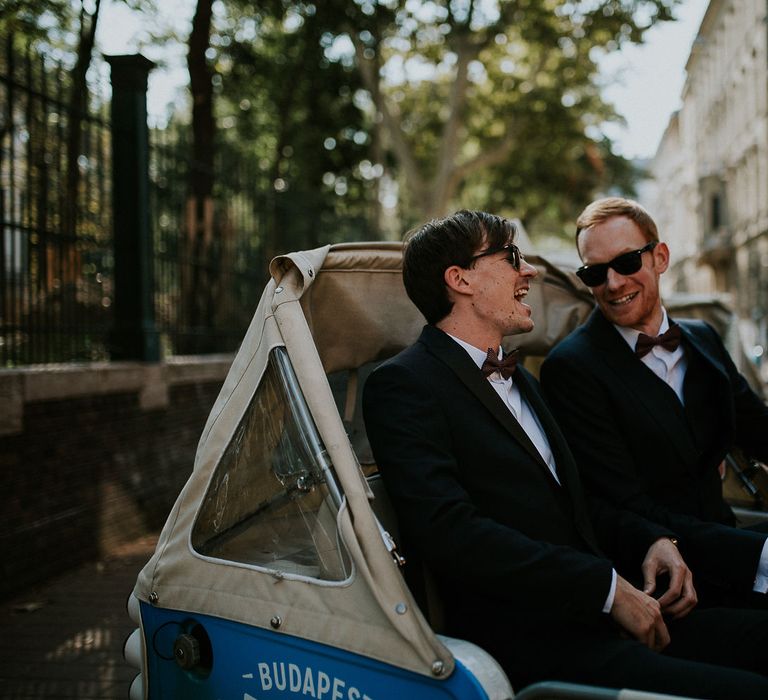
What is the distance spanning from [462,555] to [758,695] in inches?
31.8

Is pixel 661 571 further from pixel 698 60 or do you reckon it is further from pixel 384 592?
pixel 698 60

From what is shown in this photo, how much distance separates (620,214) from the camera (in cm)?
352

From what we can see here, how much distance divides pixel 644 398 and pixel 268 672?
5.75 ft

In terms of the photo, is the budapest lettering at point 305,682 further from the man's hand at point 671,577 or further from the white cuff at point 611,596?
the man's hand at point 671,577

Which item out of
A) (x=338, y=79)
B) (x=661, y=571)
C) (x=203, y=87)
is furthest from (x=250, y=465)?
(x=338, y=79)

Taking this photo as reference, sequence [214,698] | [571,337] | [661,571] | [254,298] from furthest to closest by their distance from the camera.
Result: [254,298], [571,337], [661,571], [214,698]

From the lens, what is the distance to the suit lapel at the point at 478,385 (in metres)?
2.77

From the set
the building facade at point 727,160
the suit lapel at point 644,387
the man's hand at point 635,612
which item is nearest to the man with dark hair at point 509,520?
the man's hand at point 635,612

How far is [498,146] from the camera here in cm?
2025

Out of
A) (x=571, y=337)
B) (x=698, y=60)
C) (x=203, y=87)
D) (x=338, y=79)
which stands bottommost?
(x=571, y=337)

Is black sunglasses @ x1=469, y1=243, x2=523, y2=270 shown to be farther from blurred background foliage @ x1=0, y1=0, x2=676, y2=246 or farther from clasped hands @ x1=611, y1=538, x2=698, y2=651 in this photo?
blurred background foliage @ x1=0, y1=0, x2=676, y2=246

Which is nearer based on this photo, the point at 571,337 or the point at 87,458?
the point at 571,337

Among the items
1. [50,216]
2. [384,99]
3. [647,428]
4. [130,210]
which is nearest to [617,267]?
[647,428]

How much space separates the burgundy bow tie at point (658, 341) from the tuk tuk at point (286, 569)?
4.05 feet
